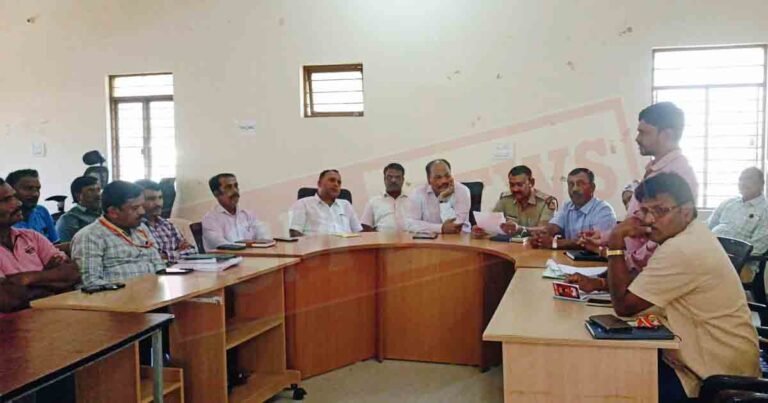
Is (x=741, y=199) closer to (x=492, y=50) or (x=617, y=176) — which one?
(x=617, y=176)

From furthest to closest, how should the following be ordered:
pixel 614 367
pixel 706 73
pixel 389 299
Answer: pixel 706 73 → pixel 389 299 → pixel 614 367

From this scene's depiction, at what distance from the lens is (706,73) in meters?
5.30

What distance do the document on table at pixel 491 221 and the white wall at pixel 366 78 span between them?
5.63 feet

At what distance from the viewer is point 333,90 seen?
6230 mm

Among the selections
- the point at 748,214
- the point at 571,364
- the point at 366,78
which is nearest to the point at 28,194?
the point at 366,78

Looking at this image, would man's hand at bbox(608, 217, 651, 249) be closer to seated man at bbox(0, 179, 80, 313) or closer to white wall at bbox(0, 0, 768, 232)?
seated man at bbox(0, 179, 80, 313)

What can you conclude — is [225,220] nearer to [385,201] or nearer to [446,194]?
[385,201]

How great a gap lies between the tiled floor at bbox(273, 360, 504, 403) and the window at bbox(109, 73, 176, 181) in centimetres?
382

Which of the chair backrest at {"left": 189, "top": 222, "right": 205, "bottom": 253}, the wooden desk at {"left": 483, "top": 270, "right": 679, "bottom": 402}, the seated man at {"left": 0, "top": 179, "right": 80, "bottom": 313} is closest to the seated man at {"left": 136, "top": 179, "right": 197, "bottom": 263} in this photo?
the chair backrest at {"left": 189, "top": 222, "right": 205, "bottom": 253}

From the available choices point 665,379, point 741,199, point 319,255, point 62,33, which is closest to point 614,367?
point 665,379

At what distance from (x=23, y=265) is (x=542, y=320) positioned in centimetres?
216

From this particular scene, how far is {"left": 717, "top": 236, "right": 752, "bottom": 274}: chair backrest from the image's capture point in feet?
9.56

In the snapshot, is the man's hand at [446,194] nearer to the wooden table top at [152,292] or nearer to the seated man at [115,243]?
the wooden table top at [152,292]

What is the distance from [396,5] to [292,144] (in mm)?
1674
